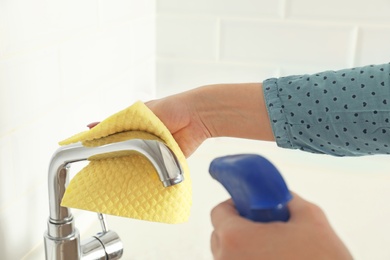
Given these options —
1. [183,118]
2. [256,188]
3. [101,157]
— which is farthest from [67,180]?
[256,188]

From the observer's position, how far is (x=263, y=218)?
31cm

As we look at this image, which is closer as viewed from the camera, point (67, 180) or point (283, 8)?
point (67, 180)

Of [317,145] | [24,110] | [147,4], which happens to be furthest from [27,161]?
[147,4]

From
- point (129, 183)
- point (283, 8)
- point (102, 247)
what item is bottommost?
point (102, 247)

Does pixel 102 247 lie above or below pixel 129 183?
below

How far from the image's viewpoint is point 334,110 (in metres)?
0.59

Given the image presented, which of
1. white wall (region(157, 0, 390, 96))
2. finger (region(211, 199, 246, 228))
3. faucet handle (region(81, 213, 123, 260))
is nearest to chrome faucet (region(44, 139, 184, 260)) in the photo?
faucet handle (region(81, 213, 123, 260))

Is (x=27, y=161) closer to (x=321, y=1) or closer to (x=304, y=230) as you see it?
(x=304, y=230)

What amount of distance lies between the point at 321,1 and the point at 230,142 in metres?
0.29

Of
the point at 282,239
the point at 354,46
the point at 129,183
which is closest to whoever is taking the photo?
the point at 282,239

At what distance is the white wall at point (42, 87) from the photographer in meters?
0.56

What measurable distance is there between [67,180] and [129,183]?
9 centimetres

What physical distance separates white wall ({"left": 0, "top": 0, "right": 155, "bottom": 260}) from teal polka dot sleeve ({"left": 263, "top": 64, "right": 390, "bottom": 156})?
0.24 m

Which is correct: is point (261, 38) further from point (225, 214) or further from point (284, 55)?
point (225, 214)
